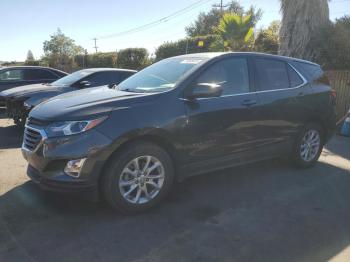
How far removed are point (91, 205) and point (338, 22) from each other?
1104 centimetres

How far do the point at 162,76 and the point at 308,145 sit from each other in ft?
8.82

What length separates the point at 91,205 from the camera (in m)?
4.27

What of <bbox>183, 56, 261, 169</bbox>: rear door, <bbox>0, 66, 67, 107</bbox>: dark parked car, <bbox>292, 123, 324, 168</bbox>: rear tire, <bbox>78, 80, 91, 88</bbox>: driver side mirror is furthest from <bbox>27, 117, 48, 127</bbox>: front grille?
<bbox>0, 66, 67, 107</bbox>: dark parked car

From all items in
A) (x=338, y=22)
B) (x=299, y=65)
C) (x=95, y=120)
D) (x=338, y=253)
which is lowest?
(x=338, y=253)

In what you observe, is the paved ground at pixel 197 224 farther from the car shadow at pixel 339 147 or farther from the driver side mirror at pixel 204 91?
the car shadow at pixel 339 147

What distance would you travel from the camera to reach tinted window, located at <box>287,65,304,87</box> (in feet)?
18.4

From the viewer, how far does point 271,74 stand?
5.37 metres

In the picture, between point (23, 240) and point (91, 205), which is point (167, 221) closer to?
point (91, 205)

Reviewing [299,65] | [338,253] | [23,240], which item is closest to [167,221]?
[23,240]

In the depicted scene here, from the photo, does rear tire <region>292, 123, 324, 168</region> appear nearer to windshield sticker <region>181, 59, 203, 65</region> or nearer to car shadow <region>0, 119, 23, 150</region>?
windshield sticker <region>181, 59, 203, 65</region>

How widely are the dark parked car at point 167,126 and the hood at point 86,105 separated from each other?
1 cm

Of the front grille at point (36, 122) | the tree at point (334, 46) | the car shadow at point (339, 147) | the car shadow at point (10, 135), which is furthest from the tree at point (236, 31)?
the front grille at point (36, 122)

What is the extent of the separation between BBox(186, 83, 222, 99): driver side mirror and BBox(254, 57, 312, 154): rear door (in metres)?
1.00

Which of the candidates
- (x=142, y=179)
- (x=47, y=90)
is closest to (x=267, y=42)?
(x=47, y=90)
